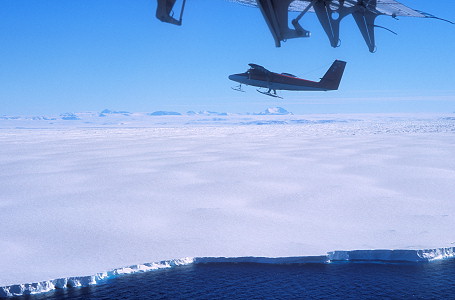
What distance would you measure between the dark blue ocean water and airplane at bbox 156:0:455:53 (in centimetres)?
336

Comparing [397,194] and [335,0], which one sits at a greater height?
[335,0]

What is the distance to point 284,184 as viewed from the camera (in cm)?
1078

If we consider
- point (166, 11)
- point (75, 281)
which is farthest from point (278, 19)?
point (75, 281)

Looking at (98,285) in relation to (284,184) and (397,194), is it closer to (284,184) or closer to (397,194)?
(284,184)

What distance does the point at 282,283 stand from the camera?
5691 millimetres

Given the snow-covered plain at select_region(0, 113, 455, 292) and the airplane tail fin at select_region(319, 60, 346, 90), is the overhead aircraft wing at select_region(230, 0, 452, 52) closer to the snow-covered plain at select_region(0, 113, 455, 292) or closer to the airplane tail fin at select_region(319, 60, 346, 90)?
the snow-covered plain at select_region(0, 113, 455, 292)

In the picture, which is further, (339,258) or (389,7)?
(339,258)

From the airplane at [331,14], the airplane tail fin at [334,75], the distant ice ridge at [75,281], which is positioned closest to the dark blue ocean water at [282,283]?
the distant ice ridge at [75,281]

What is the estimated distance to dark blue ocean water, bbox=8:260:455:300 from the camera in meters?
5.33

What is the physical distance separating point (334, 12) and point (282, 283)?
374 cm

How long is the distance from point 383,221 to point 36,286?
6021 millimetres

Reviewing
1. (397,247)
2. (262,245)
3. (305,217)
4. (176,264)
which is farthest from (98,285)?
(397,247)

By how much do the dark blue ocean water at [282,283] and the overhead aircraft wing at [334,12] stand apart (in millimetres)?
3363

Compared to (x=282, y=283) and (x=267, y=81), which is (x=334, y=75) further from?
(x=282, y=283)
